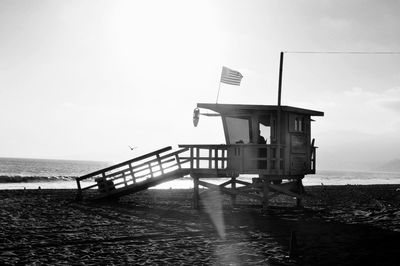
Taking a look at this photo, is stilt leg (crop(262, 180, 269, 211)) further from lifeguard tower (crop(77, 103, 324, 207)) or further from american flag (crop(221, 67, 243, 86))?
american flag (crop(221, 67, 243, 86))

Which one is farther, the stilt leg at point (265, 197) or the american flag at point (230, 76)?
the american flag at point (230, 76)

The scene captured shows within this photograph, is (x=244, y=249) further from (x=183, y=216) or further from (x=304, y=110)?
(x=304, y=110)

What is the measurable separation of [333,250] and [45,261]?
6.71 metres

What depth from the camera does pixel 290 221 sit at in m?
15.7

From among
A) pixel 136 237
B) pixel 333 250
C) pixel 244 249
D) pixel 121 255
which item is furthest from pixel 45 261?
pixel 333 250

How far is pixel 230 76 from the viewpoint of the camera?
20.5 meters

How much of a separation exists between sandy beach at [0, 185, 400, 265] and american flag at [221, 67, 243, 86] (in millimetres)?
6230

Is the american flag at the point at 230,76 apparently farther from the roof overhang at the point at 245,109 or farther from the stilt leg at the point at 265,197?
the stilt leg at the point at 265,197

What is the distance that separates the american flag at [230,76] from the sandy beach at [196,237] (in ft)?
20.4

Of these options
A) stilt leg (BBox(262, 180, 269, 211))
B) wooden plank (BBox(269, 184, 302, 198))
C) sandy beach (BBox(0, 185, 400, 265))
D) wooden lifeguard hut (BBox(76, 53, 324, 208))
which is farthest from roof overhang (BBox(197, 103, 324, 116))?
sandy beach (BBox(0, 185, 400, 265))

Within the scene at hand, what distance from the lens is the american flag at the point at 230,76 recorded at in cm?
2048

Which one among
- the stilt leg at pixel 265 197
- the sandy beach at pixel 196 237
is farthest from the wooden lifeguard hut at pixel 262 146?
the sandy beach at pixel 196 237

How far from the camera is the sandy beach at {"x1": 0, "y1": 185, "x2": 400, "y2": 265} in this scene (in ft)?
31.1

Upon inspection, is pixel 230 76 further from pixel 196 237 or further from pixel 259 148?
pixel 196 237
